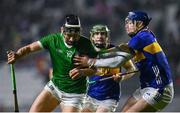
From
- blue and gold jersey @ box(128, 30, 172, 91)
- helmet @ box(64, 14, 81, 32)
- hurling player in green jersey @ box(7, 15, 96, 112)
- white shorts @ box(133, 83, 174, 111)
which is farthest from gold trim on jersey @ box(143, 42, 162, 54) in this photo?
helmet @ box(64, 14, 81, 32)

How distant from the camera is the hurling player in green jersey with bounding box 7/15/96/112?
6551mm

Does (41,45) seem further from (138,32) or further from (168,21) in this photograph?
(168,21)

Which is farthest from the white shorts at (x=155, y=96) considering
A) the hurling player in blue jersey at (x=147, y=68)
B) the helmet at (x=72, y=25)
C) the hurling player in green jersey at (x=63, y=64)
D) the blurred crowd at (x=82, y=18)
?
the blurred crowd at (x=82, y=18)

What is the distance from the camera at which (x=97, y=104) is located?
Answer: 738 cm

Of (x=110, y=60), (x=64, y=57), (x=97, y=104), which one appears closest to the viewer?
(x=110, y=60)

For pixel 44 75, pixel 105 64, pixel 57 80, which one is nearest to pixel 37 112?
pixel 57 80

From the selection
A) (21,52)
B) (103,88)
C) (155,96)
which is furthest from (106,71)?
(155,96)

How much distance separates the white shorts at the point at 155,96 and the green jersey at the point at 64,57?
76 centimetres

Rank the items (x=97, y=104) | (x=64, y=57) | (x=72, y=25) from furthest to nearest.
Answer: (x=97, y=104) → (x=64, y=57) → (x=72, y=25)

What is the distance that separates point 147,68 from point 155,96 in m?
0.30

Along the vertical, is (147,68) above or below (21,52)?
below

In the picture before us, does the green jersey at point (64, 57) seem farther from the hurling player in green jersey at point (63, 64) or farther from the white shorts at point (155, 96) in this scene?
the white shorts at point (155, 96)

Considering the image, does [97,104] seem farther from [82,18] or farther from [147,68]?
[82,18]

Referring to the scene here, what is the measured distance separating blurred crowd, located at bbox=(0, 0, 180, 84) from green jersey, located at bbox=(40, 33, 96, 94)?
4.96 meters
